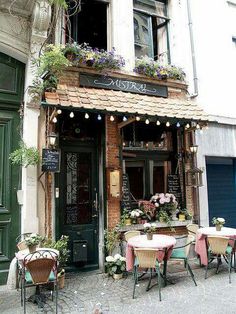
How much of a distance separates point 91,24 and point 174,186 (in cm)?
483

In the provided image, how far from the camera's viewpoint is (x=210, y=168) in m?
9.29

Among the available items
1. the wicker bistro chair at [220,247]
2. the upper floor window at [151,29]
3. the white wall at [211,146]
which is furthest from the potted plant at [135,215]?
the upper floor window at [151,29]

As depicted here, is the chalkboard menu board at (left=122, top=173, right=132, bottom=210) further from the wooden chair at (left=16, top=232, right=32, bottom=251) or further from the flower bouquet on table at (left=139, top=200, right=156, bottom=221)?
the wooden chair at (left=16, top=232, right=32, bottom=251)

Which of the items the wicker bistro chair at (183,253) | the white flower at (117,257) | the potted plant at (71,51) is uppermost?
the potted plant at (71,51)

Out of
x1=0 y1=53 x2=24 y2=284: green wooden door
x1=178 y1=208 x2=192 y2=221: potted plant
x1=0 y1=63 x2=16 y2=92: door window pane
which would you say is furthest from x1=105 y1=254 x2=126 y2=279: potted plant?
x1=0 y1=63 x2=16 y2=92: door window pane

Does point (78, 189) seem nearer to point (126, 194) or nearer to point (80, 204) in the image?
point (80, 204)

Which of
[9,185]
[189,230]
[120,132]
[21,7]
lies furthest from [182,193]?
[21,7]

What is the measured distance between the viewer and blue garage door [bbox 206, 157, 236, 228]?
9182mm

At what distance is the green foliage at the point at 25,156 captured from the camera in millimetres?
5895

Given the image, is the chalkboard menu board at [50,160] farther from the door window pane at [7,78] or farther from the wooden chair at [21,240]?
the door window pane at [7,78]

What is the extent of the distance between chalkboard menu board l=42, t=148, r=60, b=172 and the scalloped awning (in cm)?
96

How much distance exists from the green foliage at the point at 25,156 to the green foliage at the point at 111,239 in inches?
88.4

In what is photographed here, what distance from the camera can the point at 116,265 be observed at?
631cm

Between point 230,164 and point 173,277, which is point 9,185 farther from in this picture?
point 230,164
